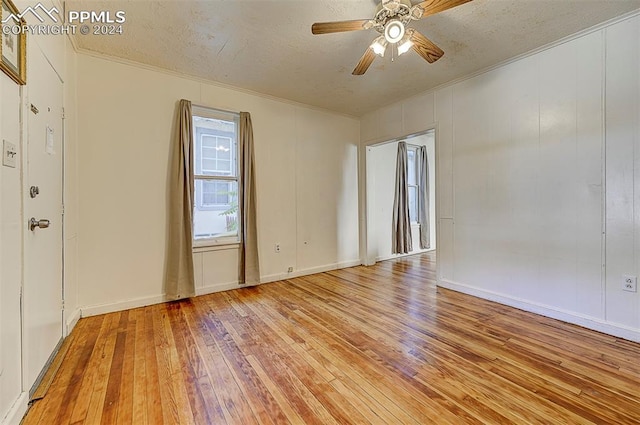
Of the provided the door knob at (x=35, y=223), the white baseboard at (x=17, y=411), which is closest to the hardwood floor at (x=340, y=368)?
the white baseboard at (x=17, y=411)

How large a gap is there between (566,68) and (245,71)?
10.7 ft

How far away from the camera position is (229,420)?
4.79 feet

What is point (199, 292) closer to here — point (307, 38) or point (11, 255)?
point (11, 255)

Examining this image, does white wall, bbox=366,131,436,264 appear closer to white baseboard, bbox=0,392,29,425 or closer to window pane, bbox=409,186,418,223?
window pane, bbox=409,186,418,223

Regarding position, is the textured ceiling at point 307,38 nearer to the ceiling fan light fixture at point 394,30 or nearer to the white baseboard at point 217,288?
the ceiling fan light fixture at point 394,30

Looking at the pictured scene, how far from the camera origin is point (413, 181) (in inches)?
253

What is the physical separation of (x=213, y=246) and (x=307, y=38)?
8.52 ft

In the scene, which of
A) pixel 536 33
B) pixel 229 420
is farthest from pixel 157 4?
pixel 536 33

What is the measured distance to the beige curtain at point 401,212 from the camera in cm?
560

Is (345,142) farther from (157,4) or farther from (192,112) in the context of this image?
(157,4)

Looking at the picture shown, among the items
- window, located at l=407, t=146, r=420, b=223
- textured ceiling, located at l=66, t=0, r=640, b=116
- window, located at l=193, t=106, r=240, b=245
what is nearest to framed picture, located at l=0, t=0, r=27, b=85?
textured ceiling, located at l=66, t=0, r=640, b=116

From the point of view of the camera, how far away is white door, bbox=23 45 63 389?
1623 millimetres

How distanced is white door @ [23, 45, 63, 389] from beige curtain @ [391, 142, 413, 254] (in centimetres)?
492

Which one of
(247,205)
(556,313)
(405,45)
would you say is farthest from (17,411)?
(556,313)
